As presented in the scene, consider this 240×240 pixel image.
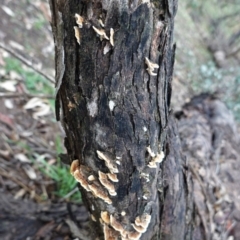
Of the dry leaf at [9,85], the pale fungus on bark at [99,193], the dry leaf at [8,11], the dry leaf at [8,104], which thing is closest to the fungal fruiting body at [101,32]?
the pale fungus on bark at [99,193]

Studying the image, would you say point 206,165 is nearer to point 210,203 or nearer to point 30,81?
point 210,203

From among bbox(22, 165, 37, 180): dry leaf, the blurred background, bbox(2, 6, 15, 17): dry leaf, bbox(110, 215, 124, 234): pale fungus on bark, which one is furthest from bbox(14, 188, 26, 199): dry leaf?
bbox(2, 6, 15, 17): dry leaf

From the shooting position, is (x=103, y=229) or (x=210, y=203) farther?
(x=210, y=203)

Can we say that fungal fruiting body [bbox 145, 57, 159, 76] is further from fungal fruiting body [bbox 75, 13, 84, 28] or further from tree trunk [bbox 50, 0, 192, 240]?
fungal fruiting body [bbox 75, 13, 84, 28]

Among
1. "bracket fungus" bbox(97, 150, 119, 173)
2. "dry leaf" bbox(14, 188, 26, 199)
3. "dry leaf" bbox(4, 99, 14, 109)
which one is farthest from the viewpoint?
"dry leaf" bbox(4, 99, 14, 109)

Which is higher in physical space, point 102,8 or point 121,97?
point 102,8

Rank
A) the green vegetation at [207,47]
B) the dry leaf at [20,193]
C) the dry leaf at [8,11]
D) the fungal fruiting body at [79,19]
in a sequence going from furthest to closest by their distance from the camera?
the green vegetation at [207,47] → the dry leaf at [8,11] → the dry leaf at [20,193] → the fungal fruiting body at [79,19]

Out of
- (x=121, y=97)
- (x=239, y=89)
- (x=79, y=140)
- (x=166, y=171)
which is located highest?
(x=121, y=97)

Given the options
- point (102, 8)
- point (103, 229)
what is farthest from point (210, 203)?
point (102, 8)

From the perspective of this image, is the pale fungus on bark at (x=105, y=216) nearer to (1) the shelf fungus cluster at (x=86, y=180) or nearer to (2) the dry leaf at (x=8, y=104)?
(1) the shelf fungus cluster at (x=86, y=180)
